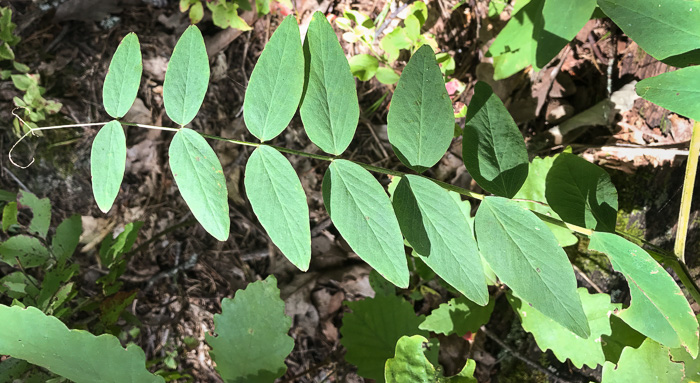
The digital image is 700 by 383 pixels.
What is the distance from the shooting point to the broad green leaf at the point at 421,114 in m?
1.07

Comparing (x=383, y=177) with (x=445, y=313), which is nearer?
(x=445, y=313)

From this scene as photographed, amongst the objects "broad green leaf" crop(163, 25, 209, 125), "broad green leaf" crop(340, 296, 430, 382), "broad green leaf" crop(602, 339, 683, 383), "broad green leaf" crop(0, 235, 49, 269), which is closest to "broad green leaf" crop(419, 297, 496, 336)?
"broad green leaf" crop(340, 296, 430, 382)

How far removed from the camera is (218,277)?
2.83 meters

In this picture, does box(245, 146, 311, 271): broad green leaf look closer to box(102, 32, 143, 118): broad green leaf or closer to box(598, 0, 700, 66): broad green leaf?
box(102, 32, 143, 118): broad green leaf

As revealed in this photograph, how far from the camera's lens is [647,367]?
4.41 ft

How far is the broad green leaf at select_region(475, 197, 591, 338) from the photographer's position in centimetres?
102

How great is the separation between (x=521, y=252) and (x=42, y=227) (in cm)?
224

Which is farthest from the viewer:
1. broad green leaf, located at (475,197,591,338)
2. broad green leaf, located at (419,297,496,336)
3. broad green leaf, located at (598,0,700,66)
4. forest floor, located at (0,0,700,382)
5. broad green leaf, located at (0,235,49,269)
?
broad green leaf, located at (0,235,49,269)

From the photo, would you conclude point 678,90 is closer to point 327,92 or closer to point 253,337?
point 327,92

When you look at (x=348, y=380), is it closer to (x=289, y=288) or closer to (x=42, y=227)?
(x=289, y=288)

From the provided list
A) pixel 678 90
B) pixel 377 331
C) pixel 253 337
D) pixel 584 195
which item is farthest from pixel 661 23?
pixel 253 337

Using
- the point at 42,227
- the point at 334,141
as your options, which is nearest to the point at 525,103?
the point at 334,141

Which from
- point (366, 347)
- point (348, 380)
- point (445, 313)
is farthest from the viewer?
point (348, 380)

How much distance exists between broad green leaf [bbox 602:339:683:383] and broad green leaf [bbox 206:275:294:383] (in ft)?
3.86
